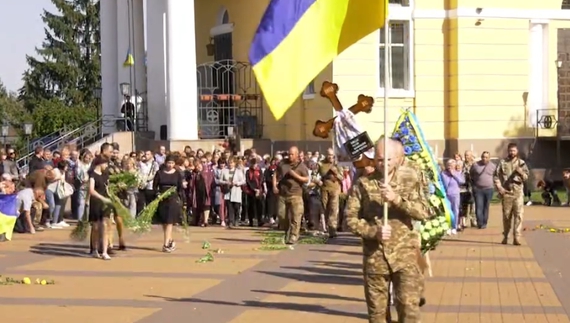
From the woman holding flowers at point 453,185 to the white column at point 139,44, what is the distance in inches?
747

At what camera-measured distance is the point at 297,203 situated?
1931 centimetres

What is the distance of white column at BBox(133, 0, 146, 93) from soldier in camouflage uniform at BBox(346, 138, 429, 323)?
3084cm

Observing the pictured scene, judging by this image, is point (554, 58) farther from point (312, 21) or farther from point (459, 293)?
point (312, 21)

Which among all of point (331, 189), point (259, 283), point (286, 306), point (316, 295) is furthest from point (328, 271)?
point (331, 189)

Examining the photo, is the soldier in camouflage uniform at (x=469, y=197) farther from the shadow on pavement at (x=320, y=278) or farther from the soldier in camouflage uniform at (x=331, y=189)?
the shadow on pavement at (x=320, y=278)

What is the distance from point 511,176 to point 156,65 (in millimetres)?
19434

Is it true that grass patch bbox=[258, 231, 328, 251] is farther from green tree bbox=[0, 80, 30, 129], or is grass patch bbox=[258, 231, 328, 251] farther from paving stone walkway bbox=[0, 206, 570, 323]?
green tree bbox=[0, 80, 30, 129]

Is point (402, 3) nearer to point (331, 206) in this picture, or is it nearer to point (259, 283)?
point (331, 206)

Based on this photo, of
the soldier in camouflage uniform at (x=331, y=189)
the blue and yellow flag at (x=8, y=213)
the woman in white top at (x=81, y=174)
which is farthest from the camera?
the woman in white top at (x=81, y=174)

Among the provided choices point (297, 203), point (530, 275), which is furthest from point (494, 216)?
point (530, 275)

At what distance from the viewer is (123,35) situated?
39188 millimetres

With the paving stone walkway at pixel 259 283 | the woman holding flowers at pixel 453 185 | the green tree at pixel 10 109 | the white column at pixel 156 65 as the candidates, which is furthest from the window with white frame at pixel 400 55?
the green tree at pixel 10 109

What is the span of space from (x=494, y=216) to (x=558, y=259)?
30.4ft

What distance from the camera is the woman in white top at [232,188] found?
2392 centimetres
